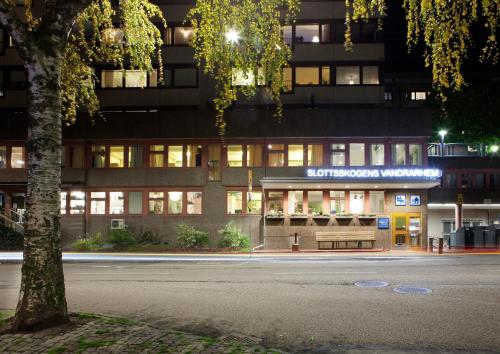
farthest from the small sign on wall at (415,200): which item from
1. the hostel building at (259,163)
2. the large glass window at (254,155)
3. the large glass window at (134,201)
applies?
the large glass window at (134,201)

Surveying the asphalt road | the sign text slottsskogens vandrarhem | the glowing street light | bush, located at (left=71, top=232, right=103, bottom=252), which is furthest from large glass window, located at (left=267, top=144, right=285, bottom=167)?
the glowing street light

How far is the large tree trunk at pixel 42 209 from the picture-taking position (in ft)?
26.0

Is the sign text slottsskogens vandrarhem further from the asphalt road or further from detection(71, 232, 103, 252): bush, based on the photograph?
detection(71, 232, 103, 252): bush

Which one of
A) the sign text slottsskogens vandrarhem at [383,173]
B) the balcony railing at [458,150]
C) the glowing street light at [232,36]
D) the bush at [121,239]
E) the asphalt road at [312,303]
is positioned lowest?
the asphalt road at [312,303]

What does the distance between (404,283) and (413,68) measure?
6162 centimetres

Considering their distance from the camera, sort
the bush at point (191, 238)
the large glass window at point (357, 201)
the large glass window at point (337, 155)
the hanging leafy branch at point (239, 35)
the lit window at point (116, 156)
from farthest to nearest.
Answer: the lit window at point (116, 156) → the large glass window at point (337, 155) → the large glass window at point (357, 201) → the bush at point (191, 238) → the hanging leafy branch at point (239, 35)

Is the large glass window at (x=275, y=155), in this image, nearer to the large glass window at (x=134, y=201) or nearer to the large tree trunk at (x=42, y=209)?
the large glass window at (x=134, y=201)

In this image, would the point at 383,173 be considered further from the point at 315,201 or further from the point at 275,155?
the point at 275,155

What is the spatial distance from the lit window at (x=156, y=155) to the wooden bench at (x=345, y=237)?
35.7ft

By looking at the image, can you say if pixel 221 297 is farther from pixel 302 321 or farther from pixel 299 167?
pixel 299 167

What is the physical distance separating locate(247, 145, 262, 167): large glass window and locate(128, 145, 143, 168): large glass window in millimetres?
6886

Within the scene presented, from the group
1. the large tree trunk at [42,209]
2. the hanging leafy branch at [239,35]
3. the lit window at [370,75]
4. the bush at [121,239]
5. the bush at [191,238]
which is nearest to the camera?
the large tree trunk at [42,209]

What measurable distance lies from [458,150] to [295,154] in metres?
23.2

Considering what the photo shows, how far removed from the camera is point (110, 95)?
117ft
